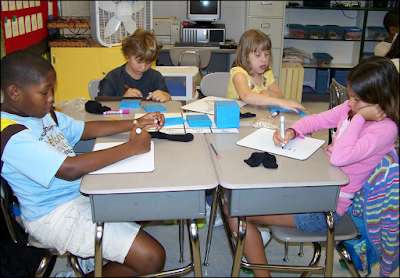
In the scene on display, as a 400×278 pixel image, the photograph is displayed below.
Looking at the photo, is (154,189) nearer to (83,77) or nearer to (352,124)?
(352,124)

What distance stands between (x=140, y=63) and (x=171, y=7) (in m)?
3.04

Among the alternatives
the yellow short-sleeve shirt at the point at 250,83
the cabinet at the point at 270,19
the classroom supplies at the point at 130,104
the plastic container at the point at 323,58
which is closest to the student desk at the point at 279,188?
the classroom supplies at the point at 130,104

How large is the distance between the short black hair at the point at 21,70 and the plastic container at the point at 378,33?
444cm

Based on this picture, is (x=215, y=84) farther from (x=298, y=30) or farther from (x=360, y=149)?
(x=298, y=30)

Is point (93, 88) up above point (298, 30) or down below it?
below

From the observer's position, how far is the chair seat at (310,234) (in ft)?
4.16

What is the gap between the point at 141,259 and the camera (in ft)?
3.96

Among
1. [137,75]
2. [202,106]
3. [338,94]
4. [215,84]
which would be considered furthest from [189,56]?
[338,94]

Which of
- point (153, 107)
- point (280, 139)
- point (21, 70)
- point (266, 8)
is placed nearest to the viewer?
point (21, 70)

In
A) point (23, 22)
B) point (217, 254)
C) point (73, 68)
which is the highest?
point (23, 22)

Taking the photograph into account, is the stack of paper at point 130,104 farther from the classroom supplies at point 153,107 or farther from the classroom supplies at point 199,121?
the classroom supplies at point 199,121

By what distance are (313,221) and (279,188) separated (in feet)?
0.95

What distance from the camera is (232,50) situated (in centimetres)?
413

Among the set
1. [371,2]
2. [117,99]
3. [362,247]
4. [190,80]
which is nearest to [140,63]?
[117,99]
